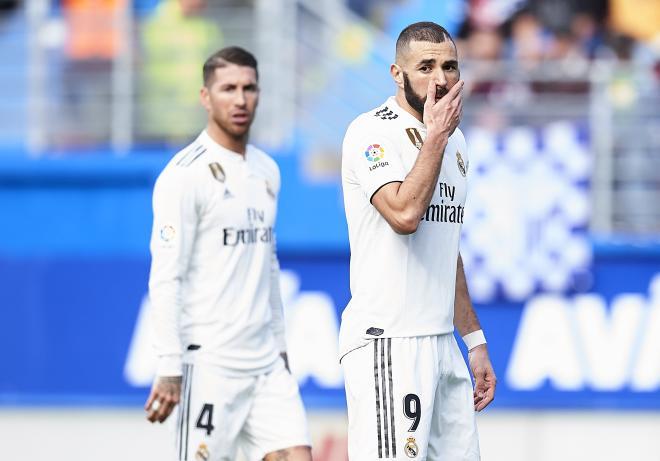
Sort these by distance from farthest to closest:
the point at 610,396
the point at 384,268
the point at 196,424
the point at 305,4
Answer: the point at 305,4, the point at 610,396, the point at 196,424, the point at 384,268

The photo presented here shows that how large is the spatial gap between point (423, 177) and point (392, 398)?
820 millimetres

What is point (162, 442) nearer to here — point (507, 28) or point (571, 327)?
point (571, 327)

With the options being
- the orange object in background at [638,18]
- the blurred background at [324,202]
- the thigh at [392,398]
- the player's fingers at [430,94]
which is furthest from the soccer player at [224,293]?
the orange object in background at [638,18]

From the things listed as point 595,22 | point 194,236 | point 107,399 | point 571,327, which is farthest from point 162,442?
point 595,22

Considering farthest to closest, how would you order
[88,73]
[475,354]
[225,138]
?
[88,73] < [225,138] < [475,354]

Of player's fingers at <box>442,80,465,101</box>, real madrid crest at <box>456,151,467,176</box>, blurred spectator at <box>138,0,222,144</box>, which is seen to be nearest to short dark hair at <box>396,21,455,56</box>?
player's fingers at <box>442,80,465,101</box>

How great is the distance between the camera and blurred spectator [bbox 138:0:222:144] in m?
10.2

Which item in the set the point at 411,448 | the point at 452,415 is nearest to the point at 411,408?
the point at 411,448

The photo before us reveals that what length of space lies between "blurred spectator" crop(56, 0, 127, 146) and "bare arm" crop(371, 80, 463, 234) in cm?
578

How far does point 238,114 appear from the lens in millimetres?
6449

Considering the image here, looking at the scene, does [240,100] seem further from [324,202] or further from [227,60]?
[324,202]

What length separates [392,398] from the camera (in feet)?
16.4

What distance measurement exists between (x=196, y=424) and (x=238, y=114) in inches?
56.8

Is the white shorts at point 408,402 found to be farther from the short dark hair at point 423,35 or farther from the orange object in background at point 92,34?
the orange object in background at point 92,34
